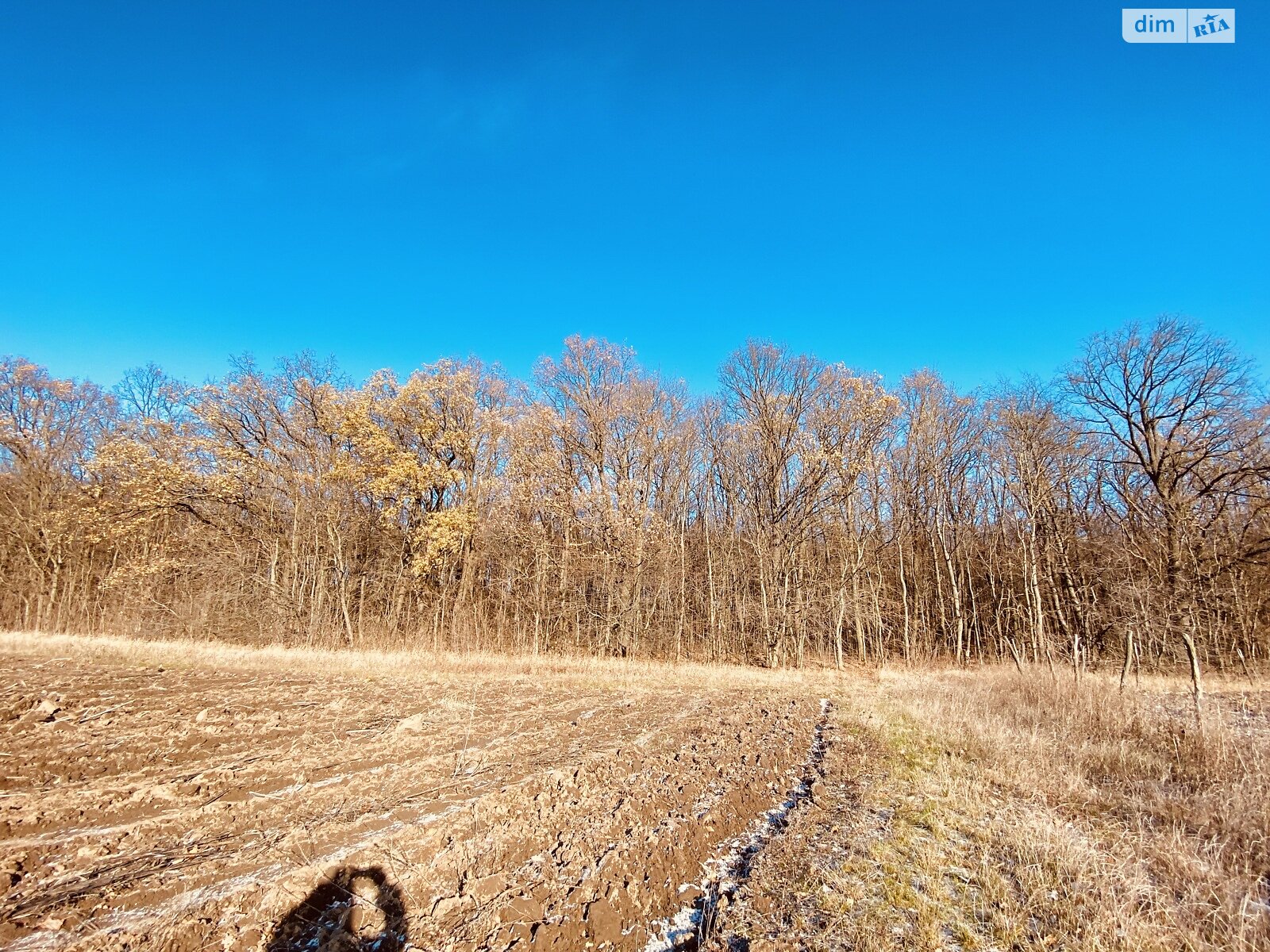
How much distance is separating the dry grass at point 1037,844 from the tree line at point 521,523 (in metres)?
15.8

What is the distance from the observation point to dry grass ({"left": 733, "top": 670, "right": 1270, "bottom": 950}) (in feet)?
12.6

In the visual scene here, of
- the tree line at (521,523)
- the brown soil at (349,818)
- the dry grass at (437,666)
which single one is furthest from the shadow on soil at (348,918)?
the tree line at (521,523)

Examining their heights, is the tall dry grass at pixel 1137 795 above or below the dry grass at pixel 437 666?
above

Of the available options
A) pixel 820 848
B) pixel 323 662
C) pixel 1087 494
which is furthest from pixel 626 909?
pixel 1087 494

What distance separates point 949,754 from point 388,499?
78.1 feet

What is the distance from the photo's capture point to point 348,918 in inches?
148

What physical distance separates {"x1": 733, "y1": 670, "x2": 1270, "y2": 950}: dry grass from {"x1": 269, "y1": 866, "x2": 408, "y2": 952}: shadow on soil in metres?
2.51

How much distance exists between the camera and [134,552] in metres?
24.7

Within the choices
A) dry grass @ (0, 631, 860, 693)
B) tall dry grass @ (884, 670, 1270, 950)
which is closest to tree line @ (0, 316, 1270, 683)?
dry grass @ (0, 631, 860, 693)

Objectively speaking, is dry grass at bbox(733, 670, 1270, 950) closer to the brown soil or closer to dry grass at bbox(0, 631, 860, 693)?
the brown soil

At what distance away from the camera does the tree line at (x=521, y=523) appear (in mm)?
23531

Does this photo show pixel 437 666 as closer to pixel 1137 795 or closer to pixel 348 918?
pixel 348 918

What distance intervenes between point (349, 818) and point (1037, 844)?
21.9 ft

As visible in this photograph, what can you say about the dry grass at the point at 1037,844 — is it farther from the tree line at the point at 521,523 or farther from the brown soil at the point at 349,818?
the tree line at the point at 521,523
